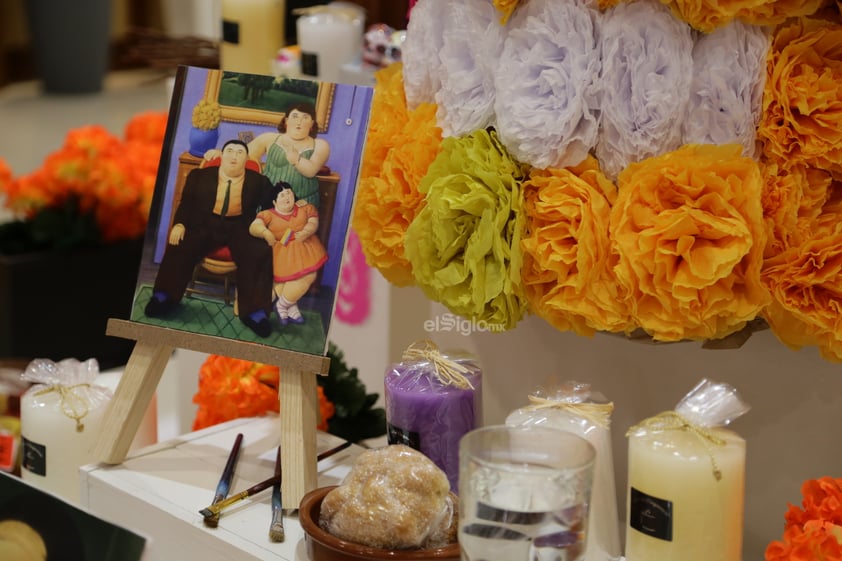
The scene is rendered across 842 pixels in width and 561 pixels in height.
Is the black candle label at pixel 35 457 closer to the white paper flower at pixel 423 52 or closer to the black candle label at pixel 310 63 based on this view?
the white paper flower at pixel 423 52

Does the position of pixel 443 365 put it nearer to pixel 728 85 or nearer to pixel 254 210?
pixel 254 210

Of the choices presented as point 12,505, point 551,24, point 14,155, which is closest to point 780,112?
point 551,24

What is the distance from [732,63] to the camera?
110 centimetres

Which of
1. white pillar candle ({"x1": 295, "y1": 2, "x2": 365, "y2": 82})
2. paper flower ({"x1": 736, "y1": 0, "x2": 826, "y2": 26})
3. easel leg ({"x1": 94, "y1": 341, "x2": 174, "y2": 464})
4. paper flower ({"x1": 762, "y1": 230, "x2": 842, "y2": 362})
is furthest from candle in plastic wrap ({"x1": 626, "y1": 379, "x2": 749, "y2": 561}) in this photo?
white pillar candle ({"x1": 295, "y1": 2, "x2": 365, "y2": 82})

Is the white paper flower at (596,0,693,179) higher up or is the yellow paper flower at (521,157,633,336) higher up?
the white paper flower at (596,0,693,179)

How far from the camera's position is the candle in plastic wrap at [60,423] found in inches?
58.9

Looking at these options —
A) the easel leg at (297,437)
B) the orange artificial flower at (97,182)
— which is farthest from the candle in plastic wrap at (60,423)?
the orange artificial flower at (97,182)

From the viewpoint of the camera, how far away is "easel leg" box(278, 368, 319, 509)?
4.24ft

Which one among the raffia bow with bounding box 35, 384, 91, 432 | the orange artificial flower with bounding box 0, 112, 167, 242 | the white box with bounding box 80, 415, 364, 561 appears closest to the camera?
the white box with bounding box 80, 415, 364, 561

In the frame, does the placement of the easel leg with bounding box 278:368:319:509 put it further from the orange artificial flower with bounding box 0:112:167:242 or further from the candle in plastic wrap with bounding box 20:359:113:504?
the orange artificial flower with bounding box 0:112:167:242

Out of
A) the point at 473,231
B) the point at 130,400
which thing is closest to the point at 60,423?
the point at 130,400

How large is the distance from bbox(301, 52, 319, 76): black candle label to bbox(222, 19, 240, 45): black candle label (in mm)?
191

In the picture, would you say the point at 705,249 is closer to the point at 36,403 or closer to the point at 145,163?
the point at 36,403

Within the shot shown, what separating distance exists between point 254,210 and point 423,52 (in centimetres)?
28
